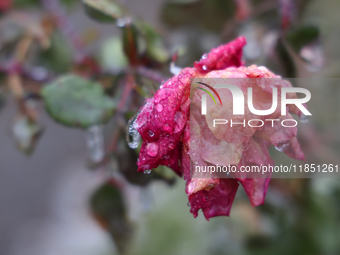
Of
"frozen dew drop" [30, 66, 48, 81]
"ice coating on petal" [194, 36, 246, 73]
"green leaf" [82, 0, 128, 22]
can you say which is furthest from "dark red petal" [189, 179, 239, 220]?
"frozen dew drop" [30, 66, 48, 81]

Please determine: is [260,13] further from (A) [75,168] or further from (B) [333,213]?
(A) [75,168]

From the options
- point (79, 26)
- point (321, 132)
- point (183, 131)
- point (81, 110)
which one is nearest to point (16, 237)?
point (79, 26)

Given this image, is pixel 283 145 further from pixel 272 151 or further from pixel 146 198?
pixel 146 198

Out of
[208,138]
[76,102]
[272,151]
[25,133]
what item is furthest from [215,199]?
[25,133]

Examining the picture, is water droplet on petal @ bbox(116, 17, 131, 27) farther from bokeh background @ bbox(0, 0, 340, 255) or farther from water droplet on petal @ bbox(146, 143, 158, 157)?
water droplet on petal @ bbox(146, 143, 158, 157)

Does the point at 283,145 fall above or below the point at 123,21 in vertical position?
below
